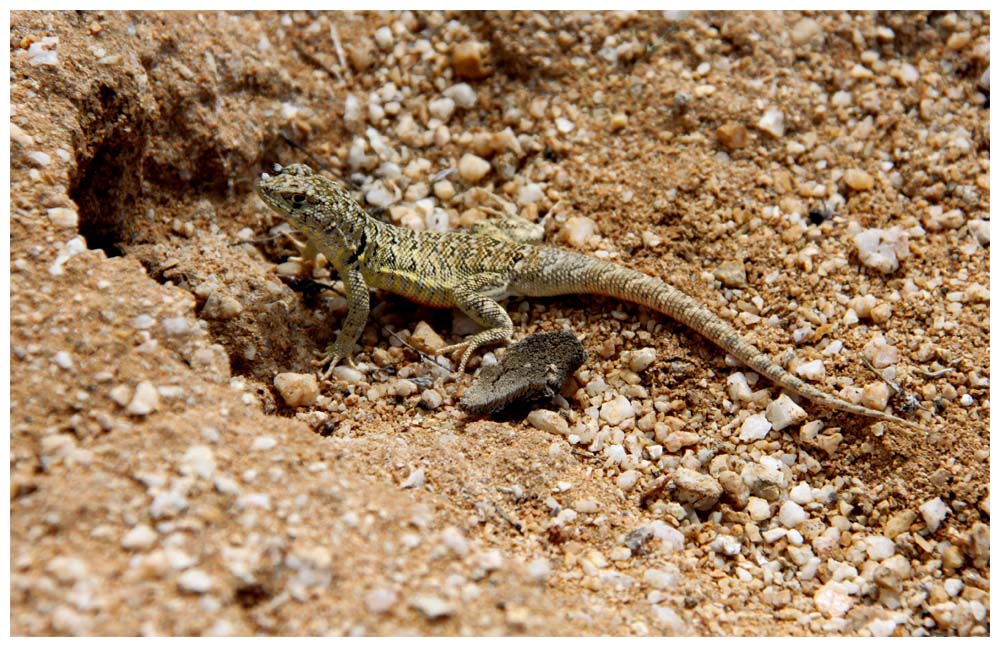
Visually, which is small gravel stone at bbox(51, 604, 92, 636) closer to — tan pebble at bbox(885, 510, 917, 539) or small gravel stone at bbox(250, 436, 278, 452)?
small gravel stone at bbox(250, 436, 278, 452)

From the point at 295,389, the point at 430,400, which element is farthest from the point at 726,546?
the point at 295,389

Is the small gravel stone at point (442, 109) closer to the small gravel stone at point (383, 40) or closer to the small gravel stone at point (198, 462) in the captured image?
the small gravel stone at point (383, 40)

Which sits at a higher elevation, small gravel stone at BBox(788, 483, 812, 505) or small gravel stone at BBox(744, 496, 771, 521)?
small gravel stone at BBox(788, 483, 812, 505)

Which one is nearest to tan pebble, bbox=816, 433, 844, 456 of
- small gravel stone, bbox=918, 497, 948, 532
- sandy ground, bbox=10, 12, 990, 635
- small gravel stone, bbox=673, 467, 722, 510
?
sandy ground, bbox=10, 12, 990, 635

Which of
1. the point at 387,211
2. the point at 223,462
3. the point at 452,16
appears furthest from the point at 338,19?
the point at 223,462

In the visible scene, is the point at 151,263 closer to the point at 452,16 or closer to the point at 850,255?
the point at 452,16

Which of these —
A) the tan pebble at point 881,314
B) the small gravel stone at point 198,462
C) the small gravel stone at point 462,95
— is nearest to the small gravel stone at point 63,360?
the small gravel stone at point 198,462
